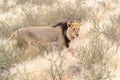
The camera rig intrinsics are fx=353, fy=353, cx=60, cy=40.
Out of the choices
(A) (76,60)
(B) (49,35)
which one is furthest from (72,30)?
(A) (76,60)

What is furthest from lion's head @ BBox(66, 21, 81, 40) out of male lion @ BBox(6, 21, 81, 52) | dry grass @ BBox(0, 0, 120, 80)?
dry grass @ BBox(0, 0, 120, 80)

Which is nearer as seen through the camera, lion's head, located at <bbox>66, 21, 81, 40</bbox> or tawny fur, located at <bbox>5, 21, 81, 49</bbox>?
tawny fur, located at <bbox>5, 21, 81, 49</bbox>

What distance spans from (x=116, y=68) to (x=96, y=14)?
4.65 meters

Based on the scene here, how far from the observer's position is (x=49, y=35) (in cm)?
761

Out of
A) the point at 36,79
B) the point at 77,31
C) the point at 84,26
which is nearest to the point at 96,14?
the point at 84,26

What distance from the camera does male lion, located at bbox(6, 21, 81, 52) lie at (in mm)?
7340

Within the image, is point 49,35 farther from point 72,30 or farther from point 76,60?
point 76,60

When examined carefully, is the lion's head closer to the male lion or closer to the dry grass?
the male lion

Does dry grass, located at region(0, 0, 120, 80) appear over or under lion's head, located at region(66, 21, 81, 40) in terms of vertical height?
under

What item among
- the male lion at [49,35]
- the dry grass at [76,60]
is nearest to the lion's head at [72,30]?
the male lion at [49,35]

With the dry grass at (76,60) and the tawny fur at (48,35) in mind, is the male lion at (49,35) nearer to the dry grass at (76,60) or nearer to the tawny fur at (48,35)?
the tawny fur at (48,35)

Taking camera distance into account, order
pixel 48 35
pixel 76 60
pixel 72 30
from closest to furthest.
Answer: pixel 76 60
pixel 48 35
pixel 72 30

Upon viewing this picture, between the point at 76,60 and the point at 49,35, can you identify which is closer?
the point at 76,60

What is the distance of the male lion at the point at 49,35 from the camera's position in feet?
24.1
